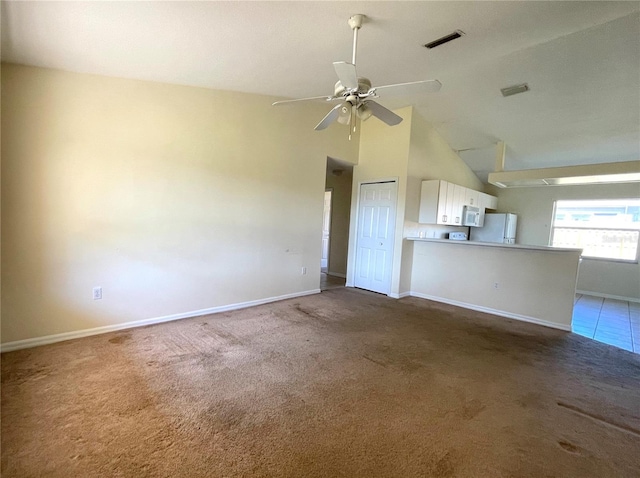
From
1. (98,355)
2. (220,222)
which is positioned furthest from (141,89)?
(98,355)

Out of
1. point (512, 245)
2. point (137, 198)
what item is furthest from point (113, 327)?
point (512, 245)

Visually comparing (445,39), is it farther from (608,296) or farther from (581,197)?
(608,296)

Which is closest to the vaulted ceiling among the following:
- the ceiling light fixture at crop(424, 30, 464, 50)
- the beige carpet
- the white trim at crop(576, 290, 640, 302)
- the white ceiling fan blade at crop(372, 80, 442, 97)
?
the ceiling light fixture at crop(424, 30, 464, 50)

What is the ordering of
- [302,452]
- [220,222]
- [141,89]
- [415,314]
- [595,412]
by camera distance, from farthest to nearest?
[415,314]
[220,222]
[141,89]
[595,412]
[302,452]

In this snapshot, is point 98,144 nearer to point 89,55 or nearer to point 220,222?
point 89,55

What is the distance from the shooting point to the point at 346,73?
6.51 feet

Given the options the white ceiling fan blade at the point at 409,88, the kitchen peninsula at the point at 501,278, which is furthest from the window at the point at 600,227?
the white ceiling fan blade at the point at 409,88

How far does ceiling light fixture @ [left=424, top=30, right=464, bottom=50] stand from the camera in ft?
8.66

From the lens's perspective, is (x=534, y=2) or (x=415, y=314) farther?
(x=415, y=314)

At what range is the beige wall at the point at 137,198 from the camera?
8.45 ft

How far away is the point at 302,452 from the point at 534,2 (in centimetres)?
362

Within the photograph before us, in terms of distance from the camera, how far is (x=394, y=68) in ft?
10.5

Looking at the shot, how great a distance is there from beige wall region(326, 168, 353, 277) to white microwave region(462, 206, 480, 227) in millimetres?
2391

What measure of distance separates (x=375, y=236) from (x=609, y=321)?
3.69 meters
